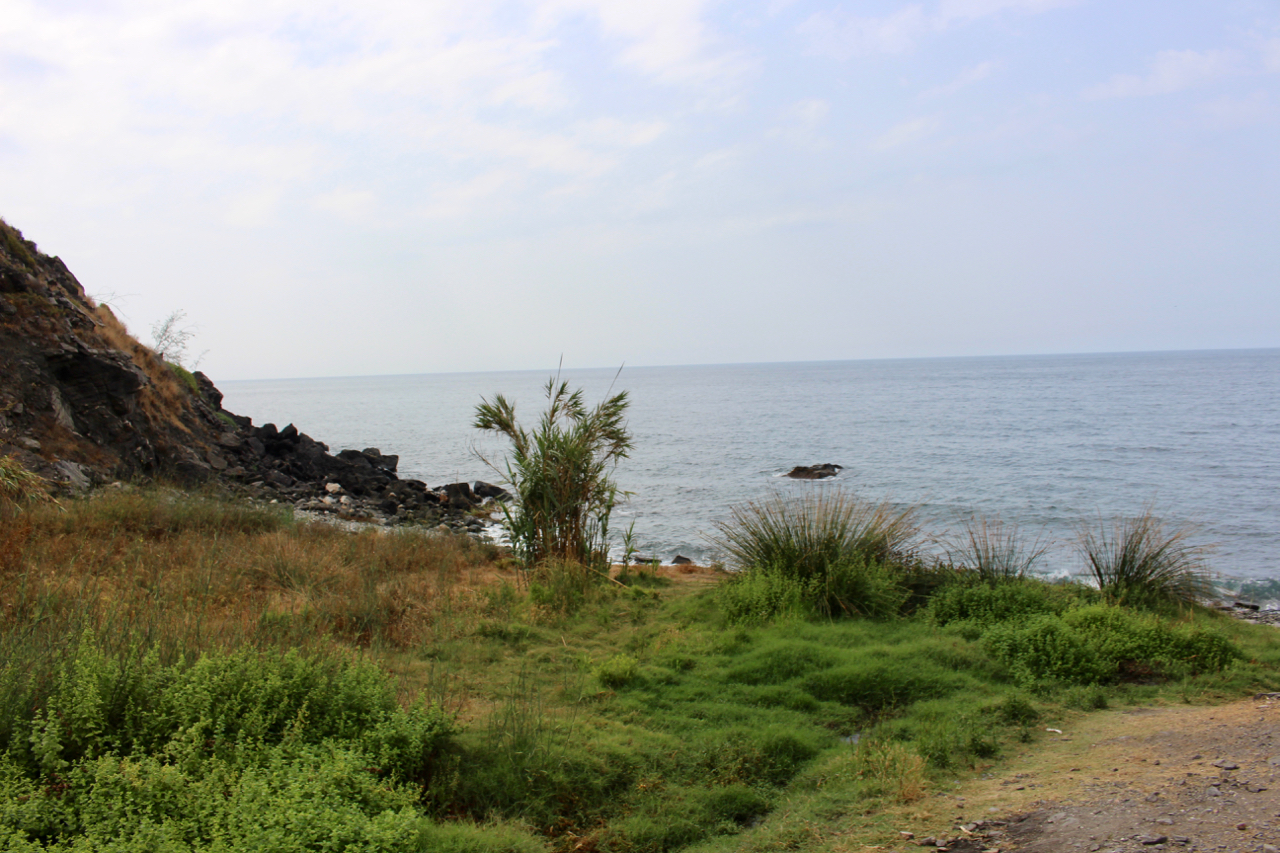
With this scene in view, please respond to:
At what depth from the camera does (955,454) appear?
36.8m

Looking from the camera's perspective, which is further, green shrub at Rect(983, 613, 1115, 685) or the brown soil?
green shrub at Rect(983, 613, 1115, 685)

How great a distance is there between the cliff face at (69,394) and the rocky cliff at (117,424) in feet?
0.10

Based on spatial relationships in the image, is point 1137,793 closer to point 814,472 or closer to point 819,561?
point 819,561

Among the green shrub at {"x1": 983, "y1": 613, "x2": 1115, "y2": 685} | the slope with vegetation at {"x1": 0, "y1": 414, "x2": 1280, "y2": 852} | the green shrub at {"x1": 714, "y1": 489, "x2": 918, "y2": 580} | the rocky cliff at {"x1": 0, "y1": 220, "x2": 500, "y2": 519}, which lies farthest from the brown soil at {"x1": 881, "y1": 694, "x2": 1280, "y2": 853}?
the rocky cliff at {"x1": 0, "y1": 220, "x2": 500, "y2": 519}

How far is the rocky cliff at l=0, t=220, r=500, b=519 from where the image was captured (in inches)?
632

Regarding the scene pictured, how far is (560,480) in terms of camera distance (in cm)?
1089

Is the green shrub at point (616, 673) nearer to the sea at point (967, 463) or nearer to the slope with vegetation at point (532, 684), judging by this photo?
the slope with vegetation at point (532, 684)

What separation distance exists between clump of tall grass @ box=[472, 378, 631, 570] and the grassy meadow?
585 mm

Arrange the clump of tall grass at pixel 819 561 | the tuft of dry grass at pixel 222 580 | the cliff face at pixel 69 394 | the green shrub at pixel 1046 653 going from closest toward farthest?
the tuft of dry grass at pixel 222 580
the green shrub at pixel 1046 653
the clump of tall grass at pixel 819 561
the cliff face at pixel 69 394

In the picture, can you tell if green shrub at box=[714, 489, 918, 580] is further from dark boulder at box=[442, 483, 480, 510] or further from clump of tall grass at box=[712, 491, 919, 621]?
dark boulder at box=[442, 483, 480, 510]

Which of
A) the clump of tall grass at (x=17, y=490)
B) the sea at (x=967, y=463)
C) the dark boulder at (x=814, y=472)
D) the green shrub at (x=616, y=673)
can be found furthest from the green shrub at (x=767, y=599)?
the dark boulder at (x=814, y=472)

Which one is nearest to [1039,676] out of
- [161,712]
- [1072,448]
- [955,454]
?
[161,712]

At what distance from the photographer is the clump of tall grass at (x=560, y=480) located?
10961mm

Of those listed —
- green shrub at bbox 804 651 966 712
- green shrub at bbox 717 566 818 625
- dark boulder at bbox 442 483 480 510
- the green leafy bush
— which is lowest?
dark boulder at bbox 442 483 480 510
